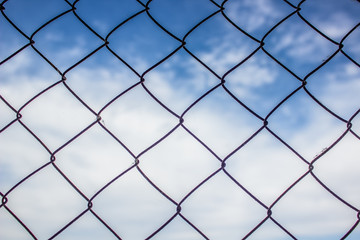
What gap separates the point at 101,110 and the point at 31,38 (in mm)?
350

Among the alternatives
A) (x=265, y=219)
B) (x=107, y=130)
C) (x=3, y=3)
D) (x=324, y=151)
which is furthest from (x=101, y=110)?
(x=324, y=151)

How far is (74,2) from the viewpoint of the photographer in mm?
1402

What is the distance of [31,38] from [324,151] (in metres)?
1.10

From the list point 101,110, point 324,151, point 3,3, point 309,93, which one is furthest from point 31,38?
point 324,151

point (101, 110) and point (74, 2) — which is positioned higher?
point (74, 2)

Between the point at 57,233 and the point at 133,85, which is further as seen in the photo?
the point at 133,85

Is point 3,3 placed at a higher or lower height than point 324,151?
higher

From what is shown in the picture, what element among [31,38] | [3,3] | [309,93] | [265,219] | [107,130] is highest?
[3,3]

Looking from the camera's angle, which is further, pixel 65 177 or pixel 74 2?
pixel 74 2

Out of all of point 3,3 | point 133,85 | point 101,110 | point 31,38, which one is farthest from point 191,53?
point 3,3

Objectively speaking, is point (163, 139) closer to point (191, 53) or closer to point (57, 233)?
point (191, 53)

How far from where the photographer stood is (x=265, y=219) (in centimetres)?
130

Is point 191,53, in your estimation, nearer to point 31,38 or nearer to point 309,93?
point 309,93

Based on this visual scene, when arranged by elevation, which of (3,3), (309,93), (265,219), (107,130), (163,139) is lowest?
(265,219)
